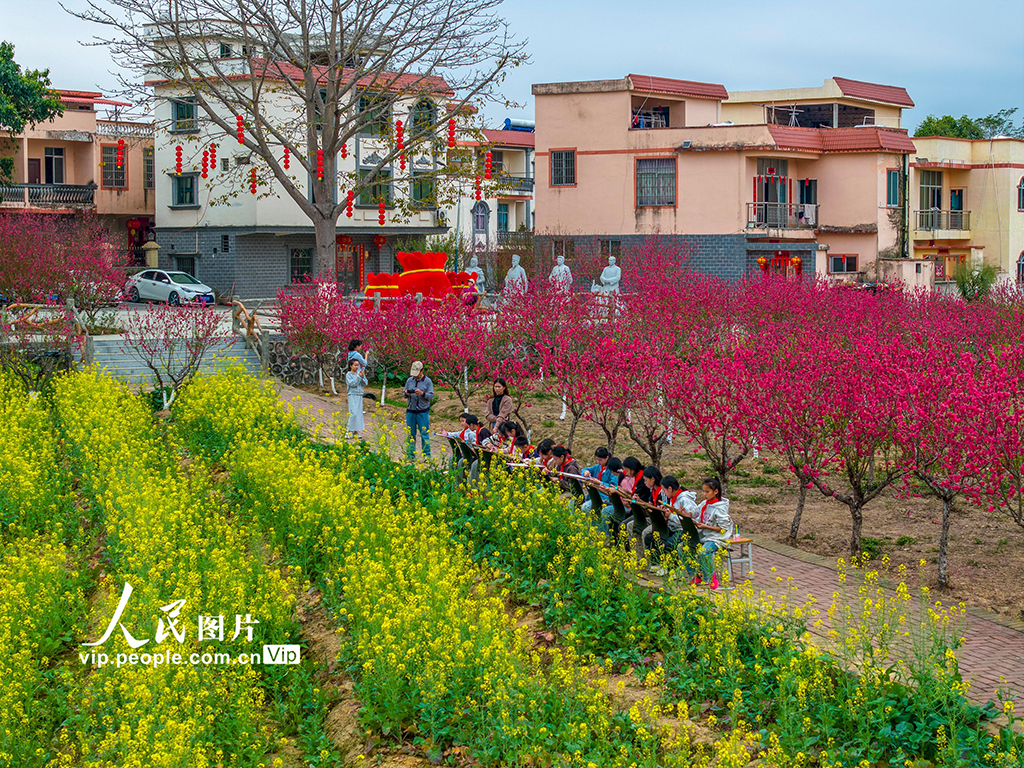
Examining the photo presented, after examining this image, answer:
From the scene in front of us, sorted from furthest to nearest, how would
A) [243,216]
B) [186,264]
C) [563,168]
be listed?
[186,264] → [563,168] → [243,216]

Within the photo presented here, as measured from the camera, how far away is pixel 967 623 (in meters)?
10.5

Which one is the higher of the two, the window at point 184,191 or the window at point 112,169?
the window at point 112,169

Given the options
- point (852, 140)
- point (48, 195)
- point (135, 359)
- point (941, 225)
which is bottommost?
point (135, 359)

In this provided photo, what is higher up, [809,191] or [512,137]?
[512,137]

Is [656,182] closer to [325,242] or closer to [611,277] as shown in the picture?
[325,242]

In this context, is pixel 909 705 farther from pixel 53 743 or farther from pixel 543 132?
pixel 543 132

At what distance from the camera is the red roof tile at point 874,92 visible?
4800 cm

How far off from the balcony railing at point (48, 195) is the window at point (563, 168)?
726 inches

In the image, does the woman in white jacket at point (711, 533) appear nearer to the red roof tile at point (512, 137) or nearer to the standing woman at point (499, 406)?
the standing woman at point (499, 406)

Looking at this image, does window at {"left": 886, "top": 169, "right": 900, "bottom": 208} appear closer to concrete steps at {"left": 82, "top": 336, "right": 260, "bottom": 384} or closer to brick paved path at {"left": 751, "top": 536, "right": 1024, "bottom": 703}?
concrete steps at {"left": 82, "top": 336, "right": 260, "bottom": 384}

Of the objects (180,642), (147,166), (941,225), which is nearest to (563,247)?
(941,225)

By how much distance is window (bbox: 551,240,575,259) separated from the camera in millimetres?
42031

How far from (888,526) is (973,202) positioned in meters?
40.1

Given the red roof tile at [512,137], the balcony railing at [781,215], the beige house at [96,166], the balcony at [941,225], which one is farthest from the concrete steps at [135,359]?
the red roof tile at [512,137]
